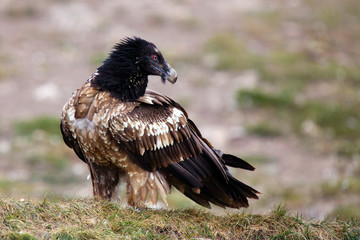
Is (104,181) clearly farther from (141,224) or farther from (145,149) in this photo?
(141,224)

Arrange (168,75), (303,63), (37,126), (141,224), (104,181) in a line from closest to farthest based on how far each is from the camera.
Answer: (141,224), (104,181), (168,75), (37,126), (303,63)

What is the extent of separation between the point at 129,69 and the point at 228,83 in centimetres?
915

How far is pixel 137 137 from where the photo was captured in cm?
633

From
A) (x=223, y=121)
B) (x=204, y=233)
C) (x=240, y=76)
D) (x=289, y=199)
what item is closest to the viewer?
(x=204, y=233)

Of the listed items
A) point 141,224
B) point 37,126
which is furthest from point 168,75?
point 37,126

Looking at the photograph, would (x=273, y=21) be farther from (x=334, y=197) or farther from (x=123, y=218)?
(x=123, y=218)

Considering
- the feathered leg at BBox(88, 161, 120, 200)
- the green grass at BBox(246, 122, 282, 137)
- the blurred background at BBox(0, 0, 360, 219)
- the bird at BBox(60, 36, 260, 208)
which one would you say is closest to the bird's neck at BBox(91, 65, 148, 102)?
the bird at BBox(60, 36, 260, 208)

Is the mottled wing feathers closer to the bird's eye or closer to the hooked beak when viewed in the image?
the hooked beak

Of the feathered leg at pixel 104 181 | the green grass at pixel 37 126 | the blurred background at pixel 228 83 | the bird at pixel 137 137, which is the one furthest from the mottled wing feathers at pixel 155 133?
the green grass at pixel 37 126

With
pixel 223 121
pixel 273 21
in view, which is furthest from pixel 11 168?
pixel 273 21

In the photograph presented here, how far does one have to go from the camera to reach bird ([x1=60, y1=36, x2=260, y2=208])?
6.20m

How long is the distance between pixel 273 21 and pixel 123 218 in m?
13.8

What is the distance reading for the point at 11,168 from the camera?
12.1 m

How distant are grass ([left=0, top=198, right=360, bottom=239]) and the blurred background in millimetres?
3590
